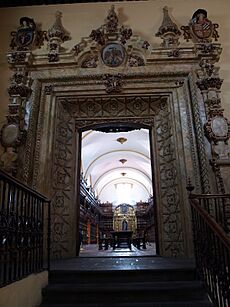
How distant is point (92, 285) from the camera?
3213 millimetres

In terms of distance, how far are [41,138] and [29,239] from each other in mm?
3204

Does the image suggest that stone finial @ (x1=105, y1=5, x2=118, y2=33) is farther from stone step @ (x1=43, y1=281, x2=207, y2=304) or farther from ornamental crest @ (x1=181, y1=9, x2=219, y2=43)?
stone step @ (x1=43, y1=281, x2=207, y2=304)

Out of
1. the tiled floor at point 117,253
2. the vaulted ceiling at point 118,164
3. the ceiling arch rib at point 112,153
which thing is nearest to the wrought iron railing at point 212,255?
the tiled floor at point 117,253

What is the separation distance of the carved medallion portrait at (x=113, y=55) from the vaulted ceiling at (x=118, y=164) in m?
5.92

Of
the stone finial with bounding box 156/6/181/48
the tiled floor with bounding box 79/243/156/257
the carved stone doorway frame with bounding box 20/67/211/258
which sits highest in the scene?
the stone finial with bounding box 156/6/181/48

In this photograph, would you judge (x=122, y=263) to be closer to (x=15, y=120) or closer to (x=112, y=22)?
(x=15, y=120)

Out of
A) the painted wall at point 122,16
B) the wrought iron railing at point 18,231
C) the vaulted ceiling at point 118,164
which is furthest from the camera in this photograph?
the vaulted ceiling at point 118,164

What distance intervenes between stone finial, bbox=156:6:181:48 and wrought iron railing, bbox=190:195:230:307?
4277mm

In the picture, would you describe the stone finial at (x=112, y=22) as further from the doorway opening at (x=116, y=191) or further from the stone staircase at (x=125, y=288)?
the stone staircase at (x=125, y=288)

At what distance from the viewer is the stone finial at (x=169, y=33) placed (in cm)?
649

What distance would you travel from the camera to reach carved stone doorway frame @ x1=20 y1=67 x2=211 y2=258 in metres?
5.58

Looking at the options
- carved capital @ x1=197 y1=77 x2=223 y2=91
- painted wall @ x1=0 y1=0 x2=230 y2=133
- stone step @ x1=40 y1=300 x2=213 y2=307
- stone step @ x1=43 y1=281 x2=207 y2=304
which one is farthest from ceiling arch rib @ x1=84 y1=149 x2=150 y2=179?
stone step @ x1=40 y1=300 x2=213 y2=307

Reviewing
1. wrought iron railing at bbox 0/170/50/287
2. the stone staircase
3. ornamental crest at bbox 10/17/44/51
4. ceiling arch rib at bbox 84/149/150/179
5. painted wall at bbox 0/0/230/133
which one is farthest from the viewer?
ceiling arch rib at bbox 84/149/150/179

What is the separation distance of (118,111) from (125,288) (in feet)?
14.5
